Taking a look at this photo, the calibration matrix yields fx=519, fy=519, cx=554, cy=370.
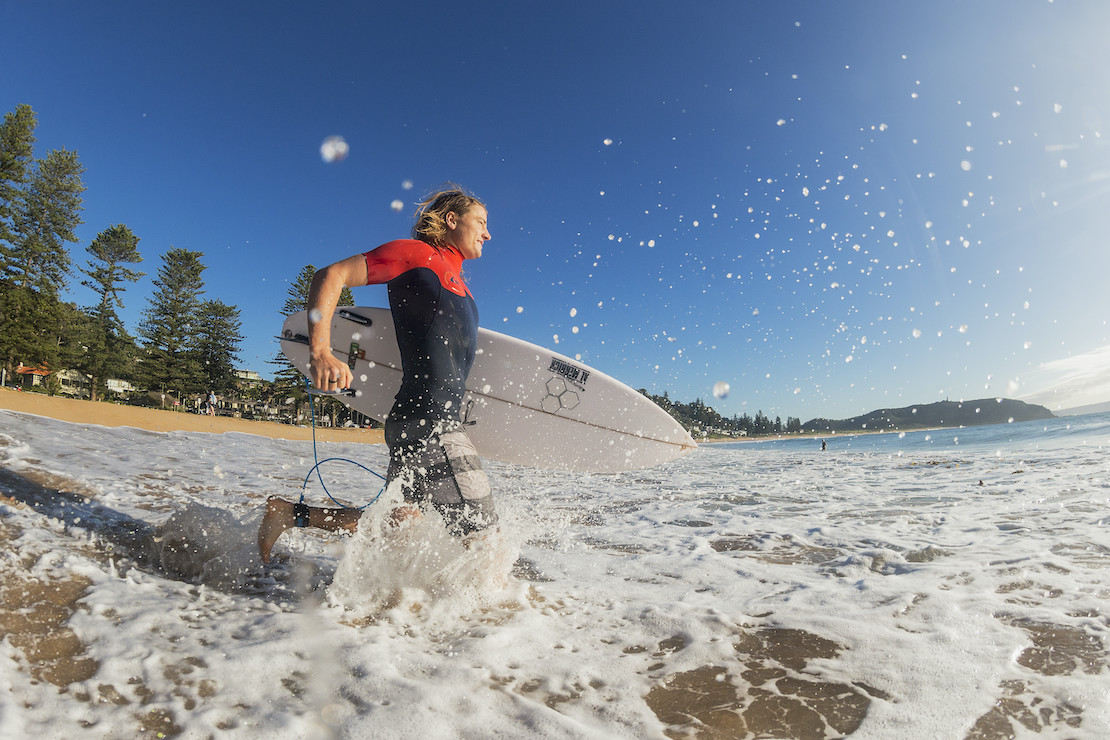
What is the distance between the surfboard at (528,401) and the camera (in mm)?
4113

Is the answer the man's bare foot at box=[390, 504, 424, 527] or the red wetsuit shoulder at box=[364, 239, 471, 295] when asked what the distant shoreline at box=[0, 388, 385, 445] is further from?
the man's bare foot at box=[390, 504, 424, 527]

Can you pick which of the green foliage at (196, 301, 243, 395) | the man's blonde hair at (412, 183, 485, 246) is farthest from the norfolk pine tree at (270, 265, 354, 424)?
the man's blonde hair at (412, 183, 485, 246)

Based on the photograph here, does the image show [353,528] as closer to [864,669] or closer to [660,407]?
[864,669]

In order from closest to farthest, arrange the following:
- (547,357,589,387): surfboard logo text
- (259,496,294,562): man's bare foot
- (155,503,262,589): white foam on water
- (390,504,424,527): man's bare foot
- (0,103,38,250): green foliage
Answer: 1. (390,504,424,527): man's bare foot
2. (155,503,262,589): white foam on water
3. (259,496,294,562): man's bare foot
4. (547,357,589,387): surfboard logo text
5. (0,103,38,250): green foliage

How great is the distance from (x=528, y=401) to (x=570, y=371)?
531mm

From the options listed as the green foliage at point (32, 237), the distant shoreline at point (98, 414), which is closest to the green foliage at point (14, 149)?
the green foliage at point (32, 237)

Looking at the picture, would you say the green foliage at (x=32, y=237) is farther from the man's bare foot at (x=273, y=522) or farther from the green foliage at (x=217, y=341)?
the man's bare foot at (x=273, y=522)

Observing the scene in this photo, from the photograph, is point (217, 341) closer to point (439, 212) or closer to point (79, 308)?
point (79, 308)

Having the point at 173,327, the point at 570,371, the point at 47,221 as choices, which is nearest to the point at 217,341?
the point at 173,327

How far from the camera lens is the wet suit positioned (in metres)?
2.30

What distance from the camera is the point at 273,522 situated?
2441 millimetres

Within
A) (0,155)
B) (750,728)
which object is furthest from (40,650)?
(0,155)

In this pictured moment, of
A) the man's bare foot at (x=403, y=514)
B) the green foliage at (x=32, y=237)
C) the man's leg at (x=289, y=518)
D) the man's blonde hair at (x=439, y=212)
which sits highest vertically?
the green foliage at (x=32, y=237)

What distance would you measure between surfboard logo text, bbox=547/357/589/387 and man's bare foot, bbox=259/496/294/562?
8.43 ft
